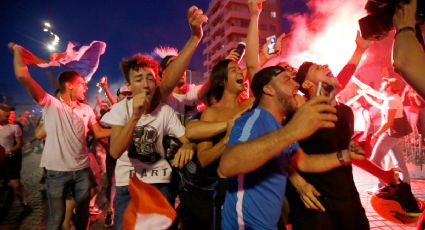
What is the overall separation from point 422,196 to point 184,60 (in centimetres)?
676

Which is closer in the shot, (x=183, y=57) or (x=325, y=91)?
(x=325, y=91)

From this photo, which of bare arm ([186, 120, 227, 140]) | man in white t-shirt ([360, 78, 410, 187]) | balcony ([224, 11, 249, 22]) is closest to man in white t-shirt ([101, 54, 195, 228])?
bare arm ([186, 120, 227, 140])

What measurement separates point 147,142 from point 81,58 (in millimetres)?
2659

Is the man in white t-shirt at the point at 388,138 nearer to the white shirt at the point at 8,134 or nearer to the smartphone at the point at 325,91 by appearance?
the smartphone at the point at 325,91

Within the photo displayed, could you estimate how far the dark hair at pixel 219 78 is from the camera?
3.09m

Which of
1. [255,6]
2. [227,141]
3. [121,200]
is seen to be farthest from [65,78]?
[227,141]

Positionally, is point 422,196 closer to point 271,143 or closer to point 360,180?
point 360,180

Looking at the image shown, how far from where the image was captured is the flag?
2.22 metres

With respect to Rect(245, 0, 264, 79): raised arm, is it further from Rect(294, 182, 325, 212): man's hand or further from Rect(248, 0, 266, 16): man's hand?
Rect(294, 182, 325, 212): man's hand

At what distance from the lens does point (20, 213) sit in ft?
19.7

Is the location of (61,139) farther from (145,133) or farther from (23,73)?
(145,133)

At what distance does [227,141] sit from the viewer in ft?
6.49

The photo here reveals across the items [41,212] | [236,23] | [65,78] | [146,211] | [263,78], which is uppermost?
[236,23]

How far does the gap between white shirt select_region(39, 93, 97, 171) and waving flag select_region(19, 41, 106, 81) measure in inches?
29.3
